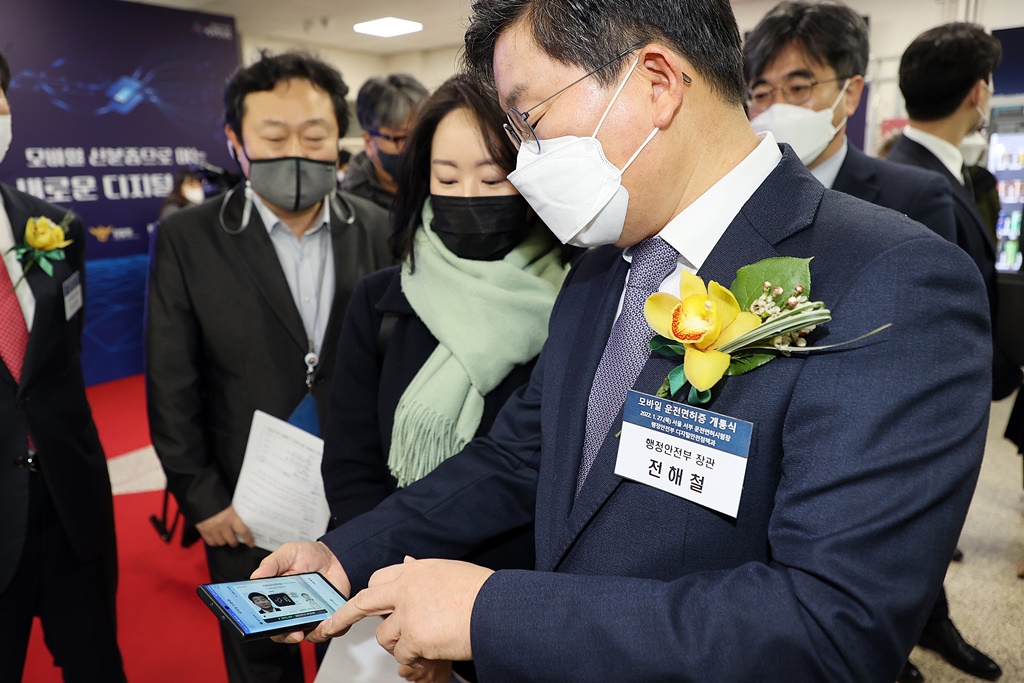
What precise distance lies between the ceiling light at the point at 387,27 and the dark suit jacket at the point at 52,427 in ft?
16.5

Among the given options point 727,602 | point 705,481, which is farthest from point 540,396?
point 727,602

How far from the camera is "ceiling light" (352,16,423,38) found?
677 cm

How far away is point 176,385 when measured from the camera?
2131 millimetres

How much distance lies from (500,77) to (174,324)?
56.9 inches

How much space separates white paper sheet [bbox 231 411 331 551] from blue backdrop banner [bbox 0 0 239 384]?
4.64 m

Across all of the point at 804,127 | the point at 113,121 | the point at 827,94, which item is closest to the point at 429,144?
the point at 804,127

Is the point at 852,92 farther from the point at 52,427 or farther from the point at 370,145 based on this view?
the point at 52,427

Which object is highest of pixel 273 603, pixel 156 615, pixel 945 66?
pixel 945 66

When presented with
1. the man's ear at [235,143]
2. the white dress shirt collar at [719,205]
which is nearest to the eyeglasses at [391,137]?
the man's ear at [235,143]

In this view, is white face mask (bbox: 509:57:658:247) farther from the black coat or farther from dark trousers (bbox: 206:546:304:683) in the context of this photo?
dark trousers (bbox: 206:546:304:683)

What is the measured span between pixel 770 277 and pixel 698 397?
159 mm

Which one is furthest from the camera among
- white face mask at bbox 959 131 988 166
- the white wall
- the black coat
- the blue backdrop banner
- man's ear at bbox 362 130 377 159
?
the white wall

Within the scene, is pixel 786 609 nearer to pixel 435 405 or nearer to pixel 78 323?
pixel 435 405

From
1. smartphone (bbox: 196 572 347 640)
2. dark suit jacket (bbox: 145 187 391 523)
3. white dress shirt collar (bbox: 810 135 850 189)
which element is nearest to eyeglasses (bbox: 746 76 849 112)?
white dress shirt collar (bbox: 810 135 850 189)
